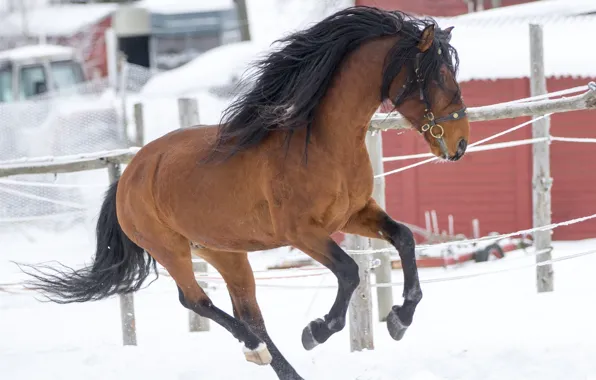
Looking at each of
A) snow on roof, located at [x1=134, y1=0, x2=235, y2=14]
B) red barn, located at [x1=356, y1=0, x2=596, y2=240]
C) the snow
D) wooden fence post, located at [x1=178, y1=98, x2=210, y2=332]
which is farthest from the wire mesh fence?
snow on roof, located at [x1=134, y1=0, x2=235, y2=14]

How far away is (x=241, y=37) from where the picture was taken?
23.2 m

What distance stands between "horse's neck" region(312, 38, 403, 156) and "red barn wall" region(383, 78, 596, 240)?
6.60 metres

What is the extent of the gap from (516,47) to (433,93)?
7.75m

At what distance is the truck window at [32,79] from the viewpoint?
18344mm

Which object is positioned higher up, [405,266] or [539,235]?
[405,266]

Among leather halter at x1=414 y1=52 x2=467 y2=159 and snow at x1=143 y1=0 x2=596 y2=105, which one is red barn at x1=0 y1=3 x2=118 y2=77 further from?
leather halter at x1=414 y1=52 x2=467 y2=159

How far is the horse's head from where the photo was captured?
4.22 metres

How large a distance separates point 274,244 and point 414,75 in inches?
46.4

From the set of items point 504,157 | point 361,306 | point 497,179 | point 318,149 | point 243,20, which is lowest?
point 497,179

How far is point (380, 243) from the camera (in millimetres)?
6824

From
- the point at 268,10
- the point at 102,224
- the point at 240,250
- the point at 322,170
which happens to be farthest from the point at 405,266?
the point at 268,10

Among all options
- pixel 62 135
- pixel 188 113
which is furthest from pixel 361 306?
pixel 62 135

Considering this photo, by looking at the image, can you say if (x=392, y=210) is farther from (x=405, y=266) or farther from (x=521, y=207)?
(x=405, y=266)

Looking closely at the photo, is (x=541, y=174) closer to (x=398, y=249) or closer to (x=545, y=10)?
(x=398, y=249)
